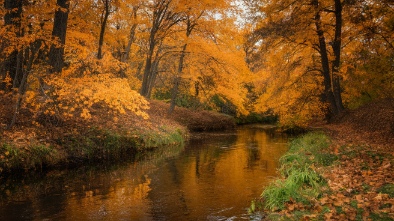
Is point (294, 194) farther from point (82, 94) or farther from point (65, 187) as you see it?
point (82, 94)

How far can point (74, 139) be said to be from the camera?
1253 cm

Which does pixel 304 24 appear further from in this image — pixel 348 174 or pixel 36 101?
pixel 36 101

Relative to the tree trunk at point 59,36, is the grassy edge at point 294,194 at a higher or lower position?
lower

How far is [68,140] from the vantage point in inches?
486

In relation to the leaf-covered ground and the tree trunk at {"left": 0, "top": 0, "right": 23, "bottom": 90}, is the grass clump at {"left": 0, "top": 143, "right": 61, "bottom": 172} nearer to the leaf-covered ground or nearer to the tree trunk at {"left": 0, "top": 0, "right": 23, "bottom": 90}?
the tree trunk at {"left": 0, "top": 0, "right": 23, "bottom": 90}

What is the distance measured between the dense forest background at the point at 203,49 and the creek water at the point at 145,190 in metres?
2.30

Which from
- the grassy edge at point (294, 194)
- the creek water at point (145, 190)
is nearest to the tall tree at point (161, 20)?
the creek water at point (145, 190)

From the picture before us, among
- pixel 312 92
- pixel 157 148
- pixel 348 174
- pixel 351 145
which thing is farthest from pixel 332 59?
pixel 348 174

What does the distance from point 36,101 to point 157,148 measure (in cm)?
620

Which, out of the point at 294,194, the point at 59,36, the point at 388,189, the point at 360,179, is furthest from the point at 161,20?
the point at 388,189

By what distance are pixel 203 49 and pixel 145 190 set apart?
1351 centimetres

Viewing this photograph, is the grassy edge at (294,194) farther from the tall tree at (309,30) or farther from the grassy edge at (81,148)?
the tall tree at (309,30)

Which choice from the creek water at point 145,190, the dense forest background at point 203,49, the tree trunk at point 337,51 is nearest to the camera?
the creek water at point 145,190

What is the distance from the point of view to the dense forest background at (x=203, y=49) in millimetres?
12336
